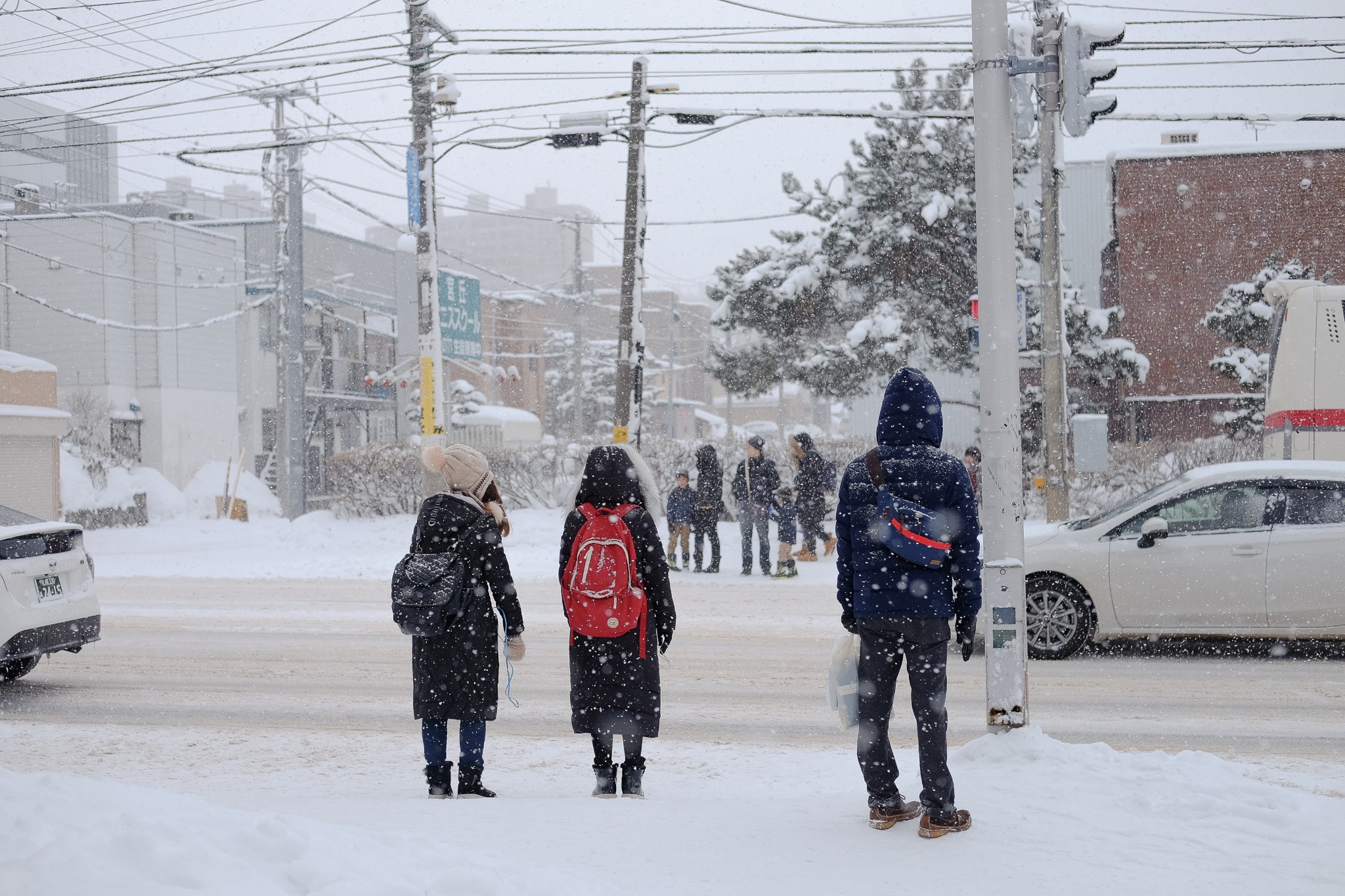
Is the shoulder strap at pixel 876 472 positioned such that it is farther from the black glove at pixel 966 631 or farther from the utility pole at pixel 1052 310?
the utility pole at pixel 1052 310

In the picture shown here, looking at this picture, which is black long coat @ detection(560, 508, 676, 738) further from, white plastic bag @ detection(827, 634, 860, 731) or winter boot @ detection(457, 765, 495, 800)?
white plastic bag @ detection(827, 634, 860, 731)

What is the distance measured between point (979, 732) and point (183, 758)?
478 centimetres

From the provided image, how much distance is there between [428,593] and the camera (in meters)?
5.20

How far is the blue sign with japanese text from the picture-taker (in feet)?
73.7

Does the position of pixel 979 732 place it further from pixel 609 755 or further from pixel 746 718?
pixel 609 755

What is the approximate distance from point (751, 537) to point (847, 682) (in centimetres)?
1106

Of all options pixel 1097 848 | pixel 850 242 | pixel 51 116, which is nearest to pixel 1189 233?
pixel 850 242

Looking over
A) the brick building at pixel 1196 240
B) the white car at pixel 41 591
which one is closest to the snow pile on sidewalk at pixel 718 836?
the white car at pixel 41 591

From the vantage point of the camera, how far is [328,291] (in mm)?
46188

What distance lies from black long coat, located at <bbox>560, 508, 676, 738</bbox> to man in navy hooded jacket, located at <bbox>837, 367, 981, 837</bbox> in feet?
2.92

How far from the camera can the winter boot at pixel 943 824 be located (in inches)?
179

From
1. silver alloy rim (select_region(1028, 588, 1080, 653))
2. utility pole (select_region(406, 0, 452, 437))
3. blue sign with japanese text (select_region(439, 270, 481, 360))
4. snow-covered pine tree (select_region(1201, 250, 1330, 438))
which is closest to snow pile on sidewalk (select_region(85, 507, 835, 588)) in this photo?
utility pole (select_region(406, 0, 452, 437))

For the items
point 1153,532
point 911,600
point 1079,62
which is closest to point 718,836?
point 911,600

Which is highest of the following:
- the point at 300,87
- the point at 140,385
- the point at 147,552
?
the point at 300,87
